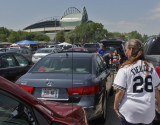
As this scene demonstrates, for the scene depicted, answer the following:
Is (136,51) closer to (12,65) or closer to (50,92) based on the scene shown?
Result: (50,92)

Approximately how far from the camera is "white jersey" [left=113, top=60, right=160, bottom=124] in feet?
8.03

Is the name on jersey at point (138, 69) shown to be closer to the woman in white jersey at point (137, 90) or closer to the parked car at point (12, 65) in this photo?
the woman in white jersey at point (137, 90)

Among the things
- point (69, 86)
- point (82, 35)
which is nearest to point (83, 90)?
point (69, 86)

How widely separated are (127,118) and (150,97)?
35 cm

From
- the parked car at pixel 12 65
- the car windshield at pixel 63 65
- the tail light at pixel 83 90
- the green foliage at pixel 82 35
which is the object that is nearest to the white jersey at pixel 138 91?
the green foliage at pixel 82 35

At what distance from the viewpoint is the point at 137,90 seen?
246 centimetres

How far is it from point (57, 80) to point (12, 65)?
11.3 ft

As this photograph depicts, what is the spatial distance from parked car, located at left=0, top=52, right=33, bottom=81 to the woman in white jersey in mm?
4405

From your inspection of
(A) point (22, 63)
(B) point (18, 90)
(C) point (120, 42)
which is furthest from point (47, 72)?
(C) point (120, 42)

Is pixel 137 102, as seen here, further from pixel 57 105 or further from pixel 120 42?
pixel 120 42

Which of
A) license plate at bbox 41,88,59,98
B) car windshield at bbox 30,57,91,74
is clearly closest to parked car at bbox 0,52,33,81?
car windshield at bbox 30,57,91,74

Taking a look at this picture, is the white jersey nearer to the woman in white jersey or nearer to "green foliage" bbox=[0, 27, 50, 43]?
the woman in white jersey

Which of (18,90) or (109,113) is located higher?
(18,90)

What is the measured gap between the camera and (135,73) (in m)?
2.46
